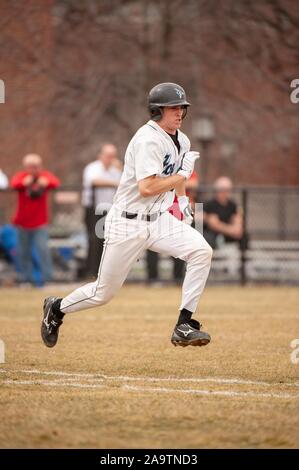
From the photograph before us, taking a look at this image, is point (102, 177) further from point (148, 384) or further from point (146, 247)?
point (148, 384)

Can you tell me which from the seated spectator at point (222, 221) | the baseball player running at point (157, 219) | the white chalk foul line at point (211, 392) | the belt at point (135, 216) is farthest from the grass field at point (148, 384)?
the seated spectator at point (222, 221)

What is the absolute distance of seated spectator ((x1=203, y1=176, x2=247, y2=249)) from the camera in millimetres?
16969

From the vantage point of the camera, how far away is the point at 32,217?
52.9 feet

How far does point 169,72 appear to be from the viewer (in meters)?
21.8

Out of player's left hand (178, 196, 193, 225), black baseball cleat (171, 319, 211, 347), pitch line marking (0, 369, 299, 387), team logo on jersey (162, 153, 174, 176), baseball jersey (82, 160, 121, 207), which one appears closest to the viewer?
pitch line marking (0, 369, 299, 387)

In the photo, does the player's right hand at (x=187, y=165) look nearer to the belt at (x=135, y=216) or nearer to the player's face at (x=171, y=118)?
the player's face at (x=171, y=118)

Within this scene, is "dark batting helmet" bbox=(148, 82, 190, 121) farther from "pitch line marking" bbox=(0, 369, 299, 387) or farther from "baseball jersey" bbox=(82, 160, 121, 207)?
"baseball jersey" bbox=(82, 160, 121, 207)

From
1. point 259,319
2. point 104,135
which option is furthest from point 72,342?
point 104,135

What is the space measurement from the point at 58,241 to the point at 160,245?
10163mm

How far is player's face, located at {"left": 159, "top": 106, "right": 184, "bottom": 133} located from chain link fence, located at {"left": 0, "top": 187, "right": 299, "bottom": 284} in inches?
341

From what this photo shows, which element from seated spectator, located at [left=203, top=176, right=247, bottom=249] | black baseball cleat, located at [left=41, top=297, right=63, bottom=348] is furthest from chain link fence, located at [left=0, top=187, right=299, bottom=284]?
black baseball cleat, located at [left=41, top=297, right=63, bottom=348]

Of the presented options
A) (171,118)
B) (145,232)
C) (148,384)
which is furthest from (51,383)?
(171,118)

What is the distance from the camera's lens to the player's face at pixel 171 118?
8047 mm

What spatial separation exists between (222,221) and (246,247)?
2.06 feet
